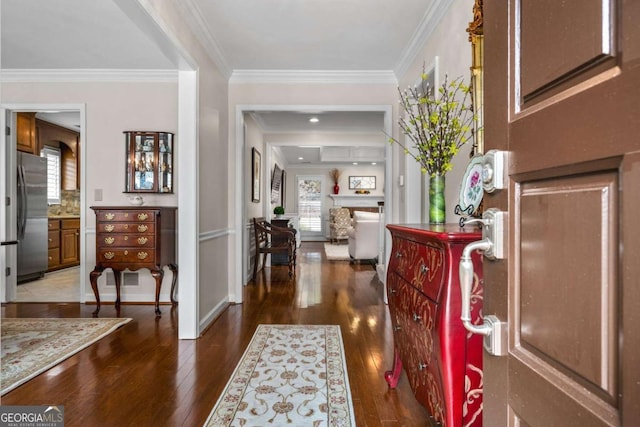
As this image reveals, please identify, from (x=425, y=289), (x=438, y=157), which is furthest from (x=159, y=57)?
(x=425, y=289)

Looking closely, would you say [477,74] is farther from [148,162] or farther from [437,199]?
[148,162]

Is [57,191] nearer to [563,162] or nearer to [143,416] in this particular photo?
[143,416]

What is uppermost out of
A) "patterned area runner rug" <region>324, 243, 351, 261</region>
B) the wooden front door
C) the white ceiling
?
the white ceiling

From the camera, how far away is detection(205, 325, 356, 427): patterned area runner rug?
5.58 feet

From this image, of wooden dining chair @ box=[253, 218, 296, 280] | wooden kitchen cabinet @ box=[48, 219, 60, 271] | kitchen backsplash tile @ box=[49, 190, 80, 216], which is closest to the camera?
wooden dining chair @ box=[253, 218, 296, 280]

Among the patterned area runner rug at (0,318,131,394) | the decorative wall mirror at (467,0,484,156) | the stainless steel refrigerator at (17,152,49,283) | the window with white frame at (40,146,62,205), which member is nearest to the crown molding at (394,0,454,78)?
the decorative wall mirror at (467,0,484,156)

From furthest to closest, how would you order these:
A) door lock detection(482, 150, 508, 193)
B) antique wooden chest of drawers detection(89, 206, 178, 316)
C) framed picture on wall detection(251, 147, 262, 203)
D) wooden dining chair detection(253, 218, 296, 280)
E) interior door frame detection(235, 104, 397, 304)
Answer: framed picture on wall detection(251, 147, 262, 203) < wooden dining chair detection(253, 218, 296, 280) < interior door frame detection(235, 104, 397, 304) < antique wooden chest of drawers detection(89, 206, 178, 316) < door lock detection(482, 150, 508, 193)

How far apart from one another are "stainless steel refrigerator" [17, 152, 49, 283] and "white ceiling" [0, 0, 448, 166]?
1430mm

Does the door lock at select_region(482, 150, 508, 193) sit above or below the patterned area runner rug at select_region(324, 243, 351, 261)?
above

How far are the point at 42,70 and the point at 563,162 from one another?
195 inches

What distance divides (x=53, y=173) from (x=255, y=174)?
12.2 ft

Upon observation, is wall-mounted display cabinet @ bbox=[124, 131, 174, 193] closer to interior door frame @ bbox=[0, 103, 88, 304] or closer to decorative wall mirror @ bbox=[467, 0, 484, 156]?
interior door frame @ bbox=[0, 103, 88, 304]

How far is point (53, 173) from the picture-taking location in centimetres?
616

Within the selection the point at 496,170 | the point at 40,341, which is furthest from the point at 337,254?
the point at 496,170
